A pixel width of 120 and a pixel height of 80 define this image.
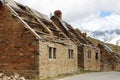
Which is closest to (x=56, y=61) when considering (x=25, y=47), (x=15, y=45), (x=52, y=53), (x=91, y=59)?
(x=52, y=53)

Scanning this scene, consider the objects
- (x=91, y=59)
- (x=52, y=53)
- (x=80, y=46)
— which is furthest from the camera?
(x=91, y=59)

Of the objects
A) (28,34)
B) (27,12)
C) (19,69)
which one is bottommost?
(19,69)

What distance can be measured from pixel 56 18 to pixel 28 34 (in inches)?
822

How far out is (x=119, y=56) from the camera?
246 ft

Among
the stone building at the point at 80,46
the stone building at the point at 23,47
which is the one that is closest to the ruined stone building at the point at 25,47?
the stone building at the point at 23,47

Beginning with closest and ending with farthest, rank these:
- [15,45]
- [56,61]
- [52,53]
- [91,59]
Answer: [15,45]
[52,53]
[56,61]
[91,59]

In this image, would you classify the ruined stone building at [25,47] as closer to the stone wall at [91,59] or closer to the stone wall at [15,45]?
the stone wall at [15,45]

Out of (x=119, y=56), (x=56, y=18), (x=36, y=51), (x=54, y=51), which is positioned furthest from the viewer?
(x=119, y=56)

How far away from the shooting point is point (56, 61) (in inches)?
1507

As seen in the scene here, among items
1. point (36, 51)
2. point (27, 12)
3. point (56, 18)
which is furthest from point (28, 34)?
point (56, 18)

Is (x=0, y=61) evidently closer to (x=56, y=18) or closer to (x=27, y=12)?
(x=27, y=12)

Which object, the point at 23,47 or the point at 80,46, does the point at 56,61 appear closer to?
the point at 23,47

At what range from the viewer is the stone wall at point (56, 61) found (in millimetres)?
34125

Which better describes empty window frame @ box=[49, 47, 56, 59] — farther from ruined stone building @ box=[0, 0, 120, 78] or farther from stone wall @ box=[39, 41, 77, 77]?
stone wall @ box=[39, 41, 77, 77]
